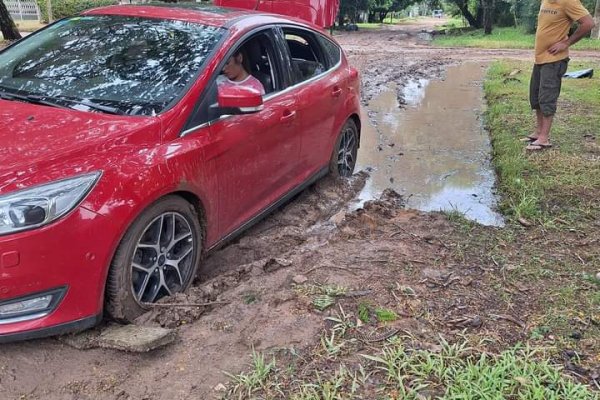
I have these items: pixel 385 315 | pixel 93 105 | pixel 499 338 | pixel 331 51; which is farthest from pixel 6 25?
pixel 499 338

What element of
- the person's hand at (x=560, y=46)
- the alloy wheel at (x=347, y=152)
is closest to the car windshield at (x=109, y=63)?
the alloy wheel at (x=347, y=152)

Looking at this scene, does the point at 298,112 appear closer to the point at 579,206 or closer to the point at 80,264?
the point at 80,264

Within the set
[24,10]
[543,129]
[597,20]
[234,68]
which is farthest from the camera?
[24,10]

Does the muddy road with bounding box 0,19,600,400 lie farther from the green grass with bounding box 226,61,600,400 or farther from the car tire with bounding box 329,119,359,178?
the car tire with bounding box 329,119,359,178

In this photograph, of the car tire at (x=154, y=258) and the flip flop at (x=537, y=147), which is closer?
the car tire at (x=154, y=258)

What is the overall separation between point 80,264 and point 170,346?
2.03 feet

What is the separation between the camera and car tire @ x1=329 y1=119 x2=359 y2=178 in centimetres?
550

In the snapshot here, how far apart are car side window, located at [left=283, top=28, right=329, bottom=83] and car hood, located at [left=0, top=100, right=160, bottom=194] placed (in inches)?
70.1

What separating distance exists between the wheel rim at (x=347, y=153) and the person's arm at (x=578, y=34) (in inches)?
95.9

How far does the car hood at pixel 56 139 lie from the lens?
261 cm

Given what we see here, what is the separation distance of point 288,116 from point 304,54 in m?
1.10

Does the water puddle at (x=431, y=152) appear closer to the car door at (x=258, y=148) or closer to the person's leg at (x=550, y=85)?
the person's leg at (x=550, y=85)

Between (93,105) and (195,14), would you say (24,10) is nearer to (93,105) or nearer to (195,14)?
(195,14)

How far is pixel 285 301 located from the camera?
3236 mm
